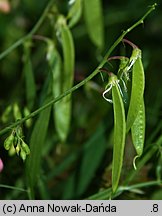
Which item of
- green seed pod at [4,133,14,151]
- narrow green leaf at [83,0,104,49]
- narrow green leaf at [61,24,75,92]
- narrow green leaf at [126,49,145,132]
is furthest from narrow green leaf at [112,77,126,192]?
narrow green leaf at [83,0,104,49]

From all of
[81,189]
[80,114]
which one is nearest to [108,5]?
[80,114]

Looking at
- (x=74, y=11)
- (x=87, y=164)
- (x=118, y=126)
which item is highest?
(x=74, y=11)

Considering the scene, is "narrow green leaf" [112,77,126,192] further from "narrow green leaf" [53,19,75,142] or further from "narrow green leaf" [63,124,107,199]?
"narrow green leaf" [63,124,107,199]

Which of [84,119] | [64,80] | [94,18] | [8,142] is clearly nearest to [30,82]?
[64,80]

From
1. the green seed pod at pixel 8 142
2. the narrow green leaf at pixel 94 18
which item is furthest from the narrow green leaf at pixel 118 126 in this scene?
the narrow green leaf at pixel 94 18

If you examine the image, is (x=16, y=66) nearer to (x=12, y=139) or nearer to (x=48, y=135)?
(x=48, y=135)

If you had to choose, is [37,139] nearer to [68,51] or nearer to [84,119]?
[68,51]

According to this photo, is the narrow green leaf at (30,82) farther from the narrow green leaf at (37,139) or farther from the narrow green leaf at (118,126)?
the narrow green leaf at (118,126)
